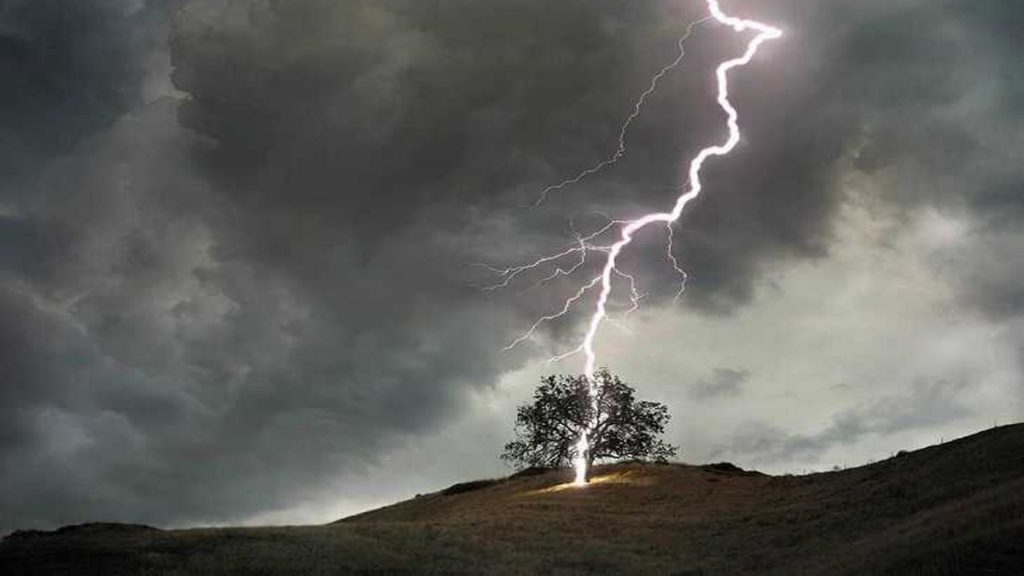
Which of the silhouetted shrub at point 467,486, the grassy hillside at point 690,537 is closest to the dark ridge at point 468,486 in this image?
the silhouetted shrub at point 467,486

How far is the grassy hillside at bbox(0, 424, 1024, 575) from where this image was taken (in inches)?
892

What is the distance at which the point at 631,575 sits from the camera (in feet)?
91.2

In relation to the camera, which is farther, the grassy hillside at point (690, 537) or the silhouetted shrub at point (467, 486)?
the silhouetted shrub at point (467, 486)

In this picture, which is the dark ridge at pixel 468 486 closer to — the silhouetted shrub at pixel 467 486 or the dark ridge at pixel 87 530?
the silhouetted shrub at pixel 467 486

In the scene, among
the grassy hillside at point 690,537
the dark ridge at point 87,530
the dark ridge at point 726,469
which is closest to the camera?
the grassy hillside at point 690,537

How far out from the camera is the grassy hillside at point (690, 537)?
22.7 m

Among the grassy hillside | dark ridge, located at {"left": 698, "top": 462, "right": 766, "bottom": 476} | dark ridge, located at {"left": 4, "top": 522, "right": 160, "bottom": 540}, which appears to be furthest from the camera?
dark ridge, located at {"left": 698, "top": 462, "right": 766, "bottom": 476}

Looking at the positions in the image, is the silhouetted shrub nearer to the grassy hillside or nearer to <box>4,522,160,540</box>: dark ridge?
the grassy hillside

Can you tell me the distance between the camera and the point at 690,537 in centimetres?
3472

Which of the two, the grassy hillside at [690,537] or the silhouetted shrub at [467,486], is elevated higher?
the silhouetted shrub at [467,486]

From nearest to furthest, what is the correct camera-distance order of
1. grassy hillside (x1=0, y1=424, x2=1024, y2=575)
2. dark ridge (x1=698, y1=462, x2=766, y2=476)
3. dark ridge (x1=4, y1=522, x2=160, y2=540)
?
grassy hillside (x1=0, y1=424, x2=1024, y2=575) → dark ridge (x1=4, y1=522, x2=160, y2=540) → dark ridge (x1=698, y1=462, x2=766, y2=476)

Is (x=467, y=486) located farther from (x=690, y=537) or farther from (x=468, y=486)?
(x=690, y=537)

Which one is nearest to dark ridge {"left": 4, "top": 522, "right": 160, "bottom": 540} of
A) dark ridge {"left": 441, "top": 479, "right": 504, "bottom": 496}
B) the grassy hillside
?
the grassy hillside

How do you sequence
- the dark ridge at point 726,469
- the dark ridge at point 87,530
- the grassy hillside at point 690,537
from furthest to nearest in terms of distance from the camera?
1. the dark ridge at point 726,469
2. the dark ridge at point 87,530
3. the grassy hillside at point 690,537
